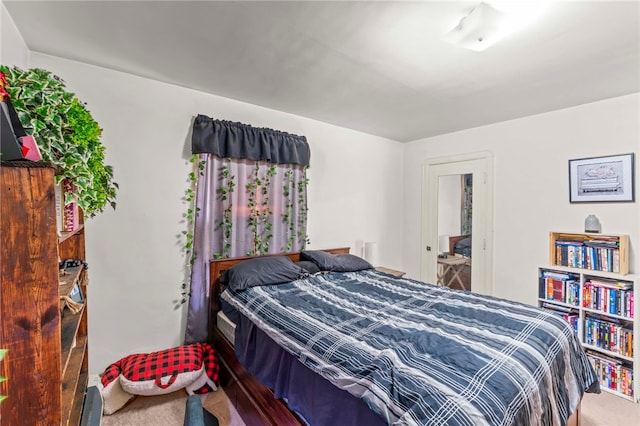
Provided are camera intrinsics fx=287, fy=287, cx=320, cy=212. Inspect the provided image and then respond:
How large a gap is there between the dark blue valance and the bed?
1.28 m

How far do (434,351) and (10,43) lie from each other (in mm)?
2817

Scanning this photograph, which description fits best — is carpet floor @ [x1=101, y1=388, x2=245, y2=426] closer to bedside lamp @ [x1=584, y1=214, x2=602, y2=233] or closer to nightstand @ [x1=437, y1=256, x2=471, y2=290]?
nightstand @ [x1=437, y1=256, x2=471, y2=290]

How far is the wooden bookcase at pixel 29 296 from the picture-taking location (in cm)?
75

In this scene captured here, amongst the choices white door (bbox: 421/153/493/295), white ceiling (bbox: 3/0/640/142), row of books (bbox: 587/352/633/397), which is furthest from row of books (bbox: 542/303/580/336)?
white ceiling (bbox: 3/0/640/142)

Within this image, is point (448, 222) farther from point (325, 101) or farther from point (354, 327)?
point (354, 327)

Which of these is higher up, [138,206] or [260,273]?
[138,206]

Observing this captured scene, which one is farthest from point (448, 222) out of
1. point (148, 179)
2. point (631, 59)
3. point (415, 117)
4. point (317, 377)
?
point (148, 179)

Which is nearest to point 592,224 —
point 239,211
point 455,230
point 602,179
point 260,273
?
point 602,179

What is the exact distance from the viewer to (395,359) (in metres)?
1.27

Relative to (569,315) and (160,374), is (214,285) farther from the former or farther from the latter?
(569,315)

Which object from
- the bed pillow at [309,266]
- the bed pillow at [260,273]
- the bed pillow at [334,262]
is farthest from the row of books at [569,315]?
the bed pillow at [260,273]

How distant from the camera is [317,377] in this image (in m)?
1.38

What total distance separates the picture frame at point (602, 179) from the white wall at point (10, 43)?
441 cm

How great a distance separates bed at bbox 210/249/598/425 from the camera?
3.62ft
